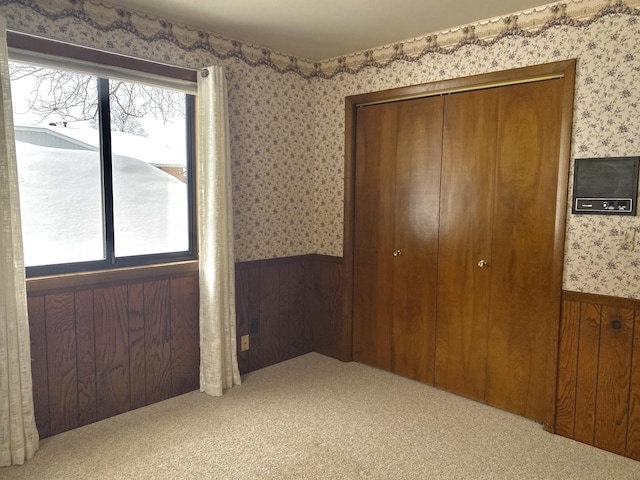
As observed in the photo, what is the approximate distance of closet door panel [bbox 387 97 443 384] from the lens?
320cm

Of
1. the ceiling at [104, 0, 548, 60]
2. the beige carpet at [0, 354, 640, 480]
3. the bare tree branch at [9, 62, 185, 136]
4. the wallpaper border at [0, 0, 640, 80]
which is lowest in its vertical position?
the beige carpet at [0, 354, 640, 480]

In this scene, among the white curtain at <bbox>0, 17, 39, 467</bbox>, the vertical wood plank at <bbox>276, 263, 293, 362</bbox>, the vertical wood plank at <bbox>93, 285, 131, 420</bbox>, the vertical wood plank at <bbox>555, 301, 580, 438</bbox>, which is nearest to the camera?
the white curtain at <bbox>0, 17, 39, 467</bbox>

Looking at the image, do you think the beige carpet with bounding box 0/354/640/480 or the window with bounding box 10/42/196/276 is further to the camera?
the window with bounding box 10/42/196/276

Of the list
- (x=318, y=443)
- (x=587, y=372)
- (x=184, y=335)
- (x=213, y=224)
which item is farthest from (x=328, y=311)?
(x=587, y=372)

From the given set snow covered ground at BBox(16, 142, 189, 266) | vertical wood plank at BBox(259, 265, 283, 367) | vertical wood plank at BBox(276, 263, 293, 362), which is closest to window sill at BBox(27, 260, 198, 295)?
snow covered ground at BBox(16, 142, 189, 266)

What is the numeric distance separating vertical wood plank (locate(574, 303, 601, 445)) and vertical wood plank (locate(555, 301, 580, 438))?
0.02 m

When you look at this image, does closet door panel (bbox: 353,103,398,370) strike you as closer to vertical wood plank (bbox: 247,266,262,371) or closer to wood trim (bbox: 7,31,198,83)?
vertical wood plank (bbox: 247,266,262,371)

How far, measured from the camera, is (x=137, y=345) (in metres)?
2.89

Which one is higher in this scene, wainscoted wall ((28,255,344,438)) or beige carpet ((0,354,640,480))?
wainscoted wall ((28,255,344,438))

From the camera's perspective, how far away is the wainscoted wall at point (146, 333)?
255 cm

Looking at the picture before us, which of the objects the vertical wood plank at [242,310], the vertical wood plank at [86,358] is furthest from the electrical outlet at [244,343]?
the vertical wood plank at [86,358]

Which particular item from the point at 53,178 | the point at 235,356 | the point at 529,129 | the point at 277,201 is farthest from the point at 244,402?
the point at 529,129

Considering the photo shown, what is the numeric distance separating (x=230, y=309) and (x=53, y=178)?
1.32 m

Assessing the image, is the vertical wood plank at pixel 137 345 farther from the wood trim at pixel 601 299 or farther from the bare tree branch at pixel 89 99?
the wood trim at pixel 601 299
